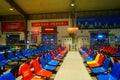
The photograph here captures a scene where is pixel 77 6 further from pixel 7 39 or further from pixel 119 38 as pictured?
pixel 7 39

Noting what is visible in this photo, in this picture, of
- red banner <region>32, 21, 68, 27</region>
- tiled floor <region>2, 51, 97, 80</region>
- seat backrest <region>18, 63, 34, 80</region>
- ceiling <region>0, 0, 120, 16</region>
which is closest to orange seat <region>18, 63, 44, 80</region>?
seat backrest <region>18, 63, 34, 80</region>

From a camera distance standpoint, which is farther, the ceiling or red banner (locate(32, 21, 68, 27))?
red banner (locate(32, 21, 68, 27))

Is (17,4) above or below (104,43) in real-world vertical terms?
above

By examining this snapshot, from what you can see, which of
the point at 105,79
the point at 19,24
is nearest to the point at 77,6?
the point at 19,24

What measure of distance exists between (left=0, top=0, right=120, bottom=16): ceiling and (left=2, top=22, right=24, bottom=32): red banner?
2.09 meters

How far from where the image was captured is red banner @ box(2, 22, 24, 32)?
21844 millimetres

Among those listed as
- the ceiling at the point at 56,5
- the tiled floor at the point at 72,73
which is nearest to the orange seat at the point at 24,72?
the tiled floor at the point at 72,73

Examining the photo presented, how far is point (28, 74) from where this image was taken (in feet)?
14.0

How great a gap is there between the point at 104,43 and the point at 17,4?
10.1m

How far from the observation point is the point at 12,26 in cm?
2198

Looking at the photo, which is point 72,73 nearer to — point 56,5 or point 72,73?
point 72,73

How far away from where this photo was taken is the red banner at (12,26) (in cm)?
2184

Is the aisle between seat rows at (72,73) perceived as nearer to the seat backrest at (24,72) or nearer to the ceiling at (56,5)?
the seat backrest at (24,72)

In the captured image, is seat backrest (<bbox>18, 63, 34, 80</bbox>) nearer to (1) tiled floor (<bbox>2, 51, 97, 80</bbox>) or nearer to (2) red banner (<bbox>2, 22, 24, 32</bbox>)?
(1) tiled floor (<bbox>2, 51, 97, 80</bbox>)
